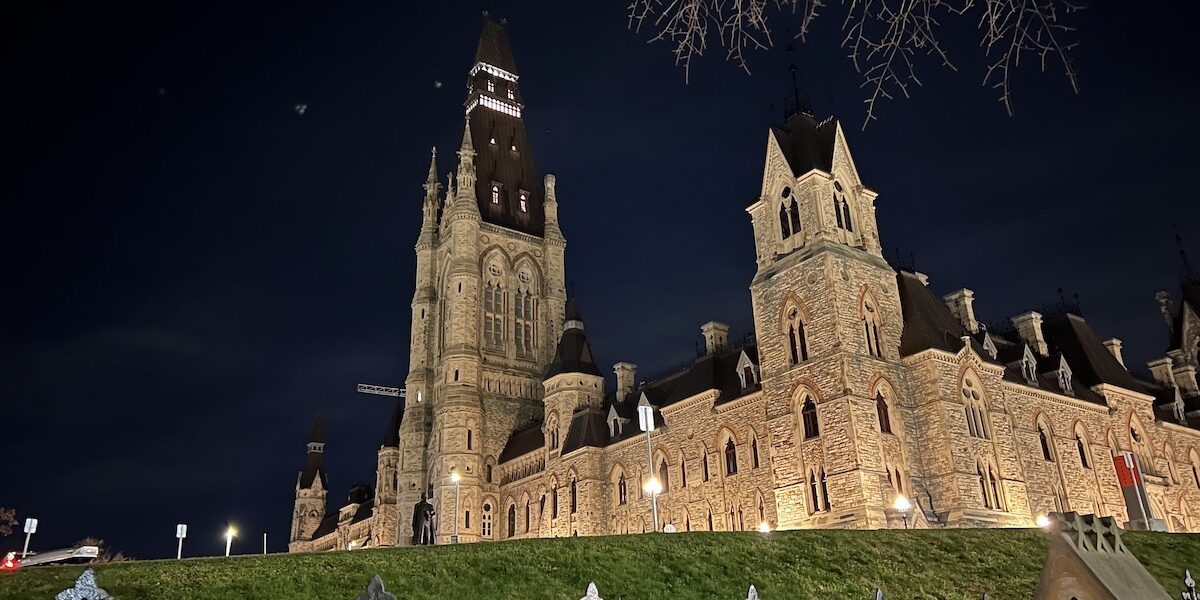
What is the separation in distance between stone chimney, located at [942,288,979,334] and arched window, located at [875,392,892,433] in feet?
34.8

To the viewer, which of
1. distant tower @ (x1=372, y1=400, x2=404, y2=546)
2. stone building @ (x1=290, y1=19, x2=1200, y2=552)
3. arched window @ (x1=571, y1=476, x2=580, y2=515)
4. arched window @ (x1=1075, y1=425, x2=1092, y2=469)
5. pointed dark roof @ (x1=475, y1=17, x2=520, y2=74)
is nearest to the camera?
stone building @ (x1=290, y1=19, x2=1200, y2=552)

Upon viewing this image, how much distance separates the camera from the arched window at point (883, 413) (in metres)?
33.6

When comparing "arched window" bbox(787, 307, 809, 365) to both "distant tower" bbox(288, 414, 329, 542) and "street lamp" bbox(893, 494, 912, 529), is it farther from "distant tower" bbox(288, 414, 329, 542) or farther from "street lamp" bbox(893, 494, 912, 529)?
"distant tower" bbox(288, 414, 329, 542)

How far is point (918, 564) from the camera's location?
68.0ft

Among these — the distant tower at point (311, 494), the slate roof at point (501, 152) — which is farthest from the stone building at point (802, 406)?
the distant tower at point (311, 494)

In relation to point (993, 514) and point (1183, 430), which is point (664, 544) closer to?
point (993, 514)

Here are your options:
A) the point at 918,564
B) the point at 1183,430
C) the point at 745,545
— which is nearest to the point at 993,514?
the point at 918,564

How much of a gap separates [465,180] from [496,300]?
9.66 meters

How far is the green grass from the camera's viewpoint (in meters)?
16.2

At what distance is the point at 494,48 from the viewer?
3127 inches

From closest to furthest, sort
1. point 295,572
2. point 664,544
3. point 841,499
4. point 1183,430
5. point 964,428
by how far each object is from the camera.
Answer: point 295,572
point 664,544
point 841,499
point 964,428
point 1183,430

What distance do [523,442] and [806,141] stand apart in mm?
28015

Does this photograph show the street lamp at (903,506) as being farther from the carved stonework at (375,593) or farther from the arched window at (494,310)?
the arched window at (494,310)

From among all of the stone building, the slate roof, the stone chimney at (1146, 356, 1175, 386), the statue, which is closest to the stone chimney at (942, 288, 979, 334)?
the stone building
